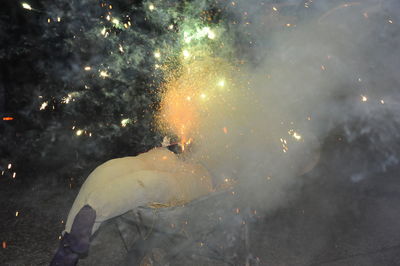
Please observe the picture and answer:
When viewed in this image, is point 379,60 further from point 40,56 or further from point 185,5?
point 40,56

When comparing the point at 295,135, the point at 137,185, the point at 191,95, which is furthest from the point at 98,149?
the point at 137,185

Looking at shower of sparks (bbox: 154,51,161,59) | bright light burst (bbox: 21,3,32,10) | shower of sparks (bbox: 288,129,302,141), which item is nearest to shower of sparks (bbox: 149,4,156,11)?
shower of sparks (bbox: 154,51,161,59)

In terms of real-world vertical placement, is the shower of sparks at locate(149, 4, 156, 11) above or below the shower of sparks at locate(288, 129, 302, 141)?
above

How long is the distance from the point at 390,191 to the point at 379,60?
7.77 ft

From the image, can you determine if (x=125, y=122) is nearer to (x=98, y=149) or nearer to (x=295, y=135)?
(x=98, y=149)

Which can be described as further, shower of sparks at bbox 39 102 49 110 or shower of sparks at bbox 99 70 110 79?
shower of sparks at bbox 99 70 110 79

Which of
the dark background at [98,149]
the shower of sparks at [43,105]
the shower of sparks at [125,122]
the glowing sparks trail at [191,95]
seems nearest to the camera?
the dark background at [98,149]

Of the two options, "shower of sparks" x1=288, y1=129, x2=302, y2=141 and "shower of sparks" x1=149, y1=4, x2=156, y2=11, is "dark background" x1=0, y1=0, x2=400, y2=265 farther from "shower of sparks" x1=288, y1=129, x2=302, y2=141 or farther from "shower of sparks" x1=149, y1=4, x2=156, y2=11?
"shower of sparks" x1=288, y1=129, x2=302, y2=141

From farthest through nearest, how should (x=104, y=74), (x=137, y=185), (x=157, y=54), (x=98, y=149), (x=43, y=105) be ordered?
1. (x=157, y=54)
2. (x=104, y=74)
3. (x=98, y=149)
4. (x=43, y=105)
5. (x=137, y=185)

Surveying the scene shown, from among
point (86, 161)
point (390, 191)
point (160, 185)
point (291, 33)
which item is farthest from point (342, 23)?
point (86, 161)

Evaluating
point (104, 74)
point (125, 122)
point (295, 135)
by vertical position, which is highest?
point (295, 135)

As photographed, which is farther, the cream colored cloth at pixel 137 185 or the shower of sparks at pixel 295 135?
the shower of sparks at pixel 295 135

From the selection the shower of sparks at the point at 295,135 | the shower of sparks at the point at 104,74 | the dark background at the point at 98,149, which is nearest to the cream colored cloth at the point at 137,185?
the dark background at the point at 98,149

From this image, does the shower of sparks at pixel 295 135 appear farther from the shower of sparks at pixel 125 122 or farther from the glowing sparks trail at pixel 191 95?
the shower of sparks at pixel 125 122
